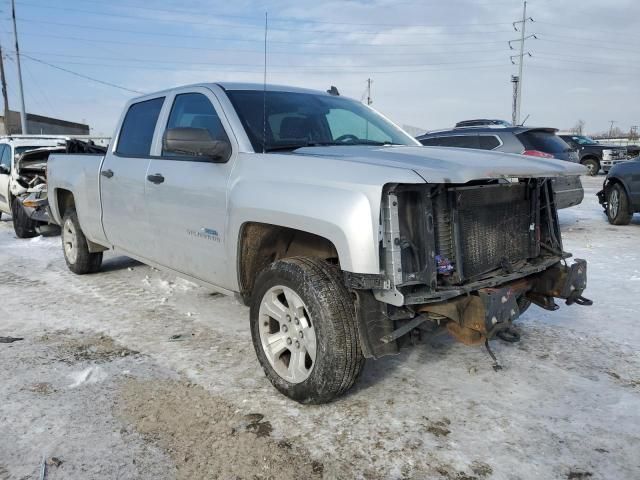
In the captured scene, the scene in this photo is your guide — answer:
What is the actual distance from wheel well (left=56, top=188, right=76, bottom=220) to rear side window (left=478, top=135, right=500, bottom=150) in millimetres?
6606

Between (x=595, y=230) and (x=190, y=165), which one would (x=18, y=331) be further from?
(x=595, y=230)

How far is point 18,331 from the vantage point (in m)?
4.43

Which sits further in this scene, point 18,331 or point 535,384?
point 18,331

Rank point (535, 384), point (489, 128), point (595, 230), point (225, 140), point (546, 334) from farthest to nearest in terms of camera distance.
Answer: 1. point (489, 128)
2. point (595, 230)
3. point (546, 334)
4. point (225, 140)
5. point (535, 384)

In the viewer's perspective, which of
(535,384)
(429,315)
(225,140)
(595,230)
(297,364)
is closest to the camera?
(429,315)

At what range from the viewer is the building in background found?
133 ft

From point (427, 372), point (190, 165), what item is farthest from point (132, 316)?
point (427, 372)

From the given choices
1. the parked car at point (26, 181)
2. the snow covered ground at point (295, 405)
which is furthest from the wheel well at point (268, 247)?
the parked car at point (26, 181)

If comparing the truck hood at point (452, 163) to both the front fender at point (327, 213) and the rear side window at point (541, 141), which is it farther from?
the rear side window at point (541, 141)

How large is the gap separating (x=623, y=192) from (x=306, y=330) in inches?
331

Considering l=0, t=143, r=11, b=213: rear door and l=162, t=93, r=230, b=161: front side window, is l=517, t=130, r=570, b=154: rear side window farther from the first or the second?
l=0, t=143, r=11, b=213: rear door

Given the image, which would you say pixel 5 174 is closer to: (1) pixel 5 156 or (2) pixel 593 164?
(1) pixel 5 156

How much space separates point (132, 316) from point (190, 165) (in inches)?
66.9

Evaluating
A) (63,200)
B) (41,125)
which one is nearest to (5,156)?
(63,200)
